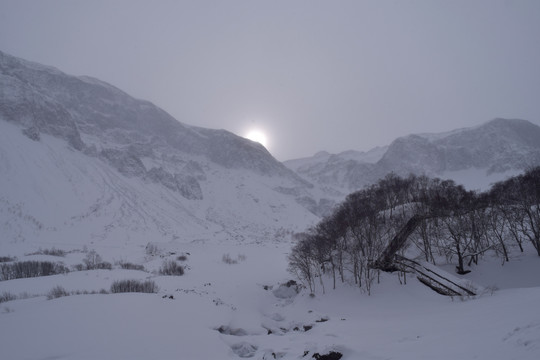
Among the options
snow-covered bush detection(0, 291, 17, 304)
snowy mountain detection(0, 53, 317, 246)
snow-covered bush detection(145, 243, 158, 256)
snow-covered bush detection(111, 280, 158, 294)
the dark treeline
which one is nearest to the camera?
snow-covered bush detection(0, 291, 17, 304)

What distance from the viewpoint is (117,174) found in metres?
86.5

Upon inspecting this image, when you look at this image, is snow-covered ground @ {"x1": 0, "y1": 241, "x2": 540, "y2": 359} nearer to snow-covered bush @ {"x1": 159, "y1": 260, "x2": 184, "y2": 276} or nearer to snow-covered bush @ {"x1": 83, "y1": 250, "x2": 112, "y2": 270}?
snow-covered bush @ {"x1": 159, "y1": 260, "x2": 184, "y2": 276}

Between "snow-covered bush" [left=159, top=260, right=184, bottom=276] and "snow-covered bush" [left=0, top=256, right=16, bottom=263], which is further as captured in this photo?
"snow-covered bush" [left=0, top=256, right=16, bottom=263]

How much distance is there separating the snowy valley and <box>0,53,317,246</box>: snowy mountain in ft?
1.67

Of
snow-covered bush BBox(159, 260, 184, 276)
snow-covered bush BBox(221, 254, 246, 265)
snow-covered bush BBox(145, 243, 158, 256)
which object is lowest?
snow-covered bush BBox(221, 254, 246, 265)

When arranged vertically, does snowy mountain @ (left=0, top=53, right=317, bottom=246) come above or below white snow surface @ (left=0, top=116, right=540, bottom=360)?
above

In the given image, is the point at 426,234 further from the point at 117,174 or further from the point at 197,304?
the point at 117,174

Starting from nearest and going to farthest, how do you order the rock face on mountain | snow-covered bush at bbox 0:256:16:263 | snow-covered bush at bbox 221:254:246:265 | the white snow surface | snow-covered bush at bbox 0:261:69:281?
the white snow surface, snow-covered bush at bbox 0:261:69:281, snow-covered bush at bbox 0:256:16:263, snow-covered bush at bbox 221:254:246:265, the rock face on mountain

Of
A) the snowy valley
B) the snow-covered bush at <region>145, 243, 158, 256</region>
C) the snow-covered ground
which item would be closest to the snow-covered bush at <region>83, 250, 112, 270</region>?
the snowy valley

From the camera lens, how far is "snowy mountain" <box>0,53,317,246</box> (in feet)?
184

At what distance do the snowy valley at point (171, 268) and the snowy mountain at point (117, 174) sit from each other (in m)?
0.51

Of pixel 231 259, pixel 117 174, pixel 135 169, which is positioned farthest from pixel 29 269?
pixel 135 169

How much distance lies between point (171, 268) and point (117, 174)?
65721mm

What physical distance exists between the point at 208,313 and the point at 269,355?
17.8 ft
